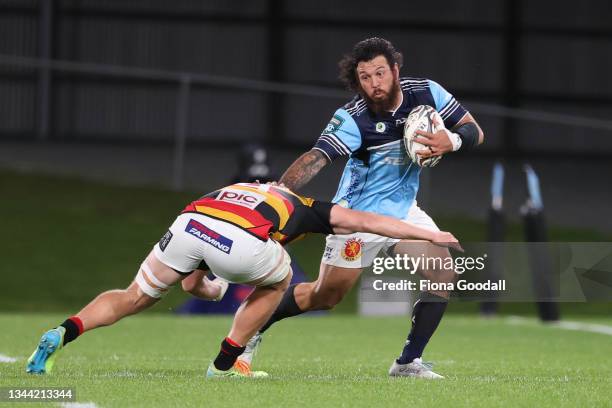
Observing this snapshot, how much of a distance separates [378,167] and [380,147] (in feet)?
0.61

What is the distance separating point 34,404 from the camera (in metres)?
6.93

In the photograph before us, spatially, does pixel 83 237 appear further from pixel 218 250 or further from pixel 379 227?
pixel 379 227

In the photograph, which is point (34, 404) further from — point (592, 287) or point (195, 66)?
point (195, 66)

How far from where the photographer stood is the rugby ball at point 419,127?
9.09 meters

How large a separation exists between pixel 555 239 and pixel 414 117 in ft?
48.7

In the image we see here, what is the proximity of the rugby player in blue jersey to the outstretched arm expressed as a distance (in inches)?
33.9

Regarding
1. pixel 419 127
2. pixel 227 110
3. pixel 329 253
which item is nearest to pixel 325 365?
pixel 329 253

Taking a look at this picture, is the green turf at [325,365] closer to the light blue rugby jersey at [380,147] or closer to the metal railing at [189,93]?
the light blue rugby jersey at [380,147]

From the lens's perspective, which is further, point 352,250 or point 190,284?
point 352,250

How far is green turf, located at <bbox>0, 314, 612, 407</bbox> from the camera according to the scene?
7.42 m

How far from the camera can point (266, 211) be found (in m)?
8.20

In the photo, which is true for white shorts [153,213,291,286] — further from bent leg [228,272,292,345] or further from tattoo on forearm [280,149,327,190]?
tattoo on forearm [280,149,327,190]

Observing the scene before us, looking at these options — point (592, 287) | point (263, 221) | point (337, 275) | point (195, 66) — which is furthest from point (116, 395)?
point (195, 66)

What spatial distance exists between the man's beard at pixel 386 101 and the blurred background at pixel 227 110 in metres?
9.85
